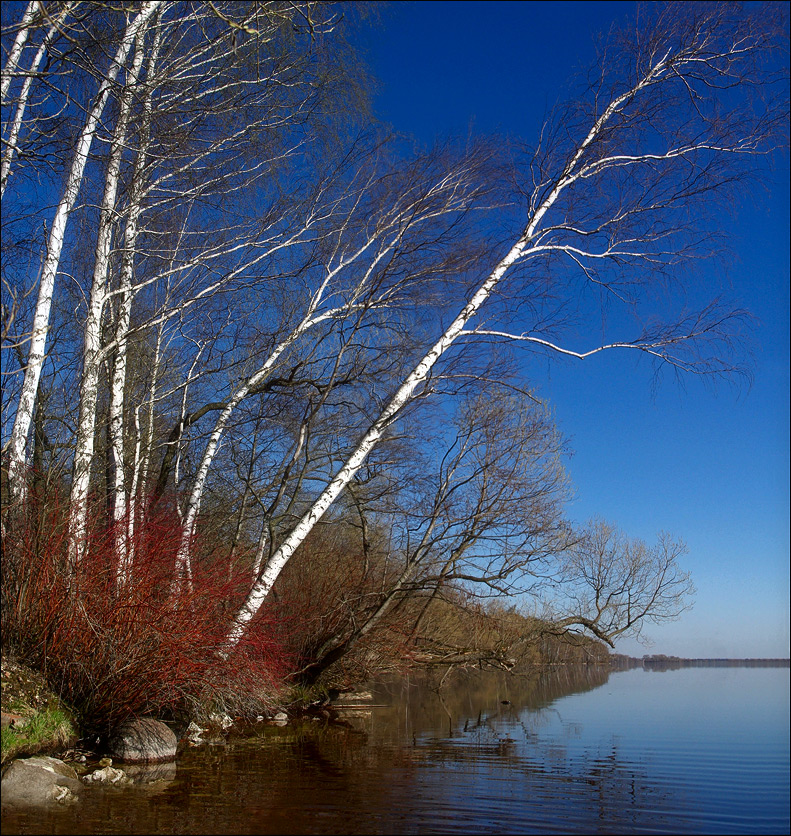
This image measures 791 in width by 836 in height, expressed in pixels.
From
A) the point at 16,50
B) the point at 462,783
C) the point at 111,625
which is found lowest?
the point at 462,783

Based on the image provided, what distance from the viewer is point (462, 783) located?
23.1 feet

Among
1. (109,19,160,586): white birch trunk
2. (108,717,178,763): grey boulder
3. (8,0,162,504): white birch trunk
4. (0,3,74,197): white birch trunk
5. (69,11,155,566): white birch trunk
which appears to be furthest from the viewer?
(109,19,160,586): white birch trunk

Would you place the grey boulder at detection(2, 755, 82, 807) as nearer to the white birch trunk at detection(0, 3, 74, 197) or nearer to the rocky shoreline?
the rocky shoreline

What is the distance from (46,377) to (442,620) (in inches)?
381

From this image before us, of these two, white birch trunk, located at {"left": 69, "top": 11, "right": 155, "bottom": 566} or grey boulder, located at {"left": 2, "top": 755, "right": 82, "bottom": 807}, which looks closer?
grey boulder, located at {"left": 2, "top": 755, "right": 82, "bottom": 807}

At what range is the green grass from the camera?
599 cm

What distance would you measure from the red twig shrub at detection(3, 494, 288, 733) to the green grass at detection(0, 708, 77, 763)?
36 cm

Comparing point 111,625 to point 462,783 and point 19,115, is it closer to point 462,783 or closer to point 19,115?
point 462,783

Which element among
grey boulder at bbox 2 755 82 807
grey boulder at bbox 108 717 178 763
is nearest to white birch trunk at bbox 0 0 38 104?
grey boulder at bbox 2 755 82 807

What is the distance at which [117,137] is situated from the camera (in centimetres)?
751

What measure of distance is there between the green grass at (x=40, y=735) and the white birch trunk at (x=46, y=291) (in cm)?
210

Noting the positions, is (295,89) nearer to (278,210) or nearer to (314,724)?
(278,210)

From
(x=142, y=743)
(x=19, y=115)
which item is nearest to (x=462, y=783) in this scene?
(x=142, y=743)

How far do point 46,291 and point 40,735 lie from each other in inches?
182
